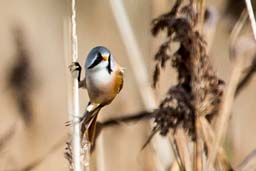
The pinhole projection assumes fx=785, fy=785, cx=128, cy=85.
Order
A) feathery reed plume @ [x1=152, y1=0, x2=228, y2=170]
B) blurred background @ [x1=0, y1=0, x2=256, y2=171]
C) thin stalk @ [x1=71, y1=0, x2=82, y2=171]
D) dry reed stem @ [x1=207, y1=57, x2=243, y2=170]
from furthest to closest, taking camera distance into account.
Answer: blurred background @ [x1=0, y1=0, x2=256, y2=171] → dry reed stem @ [x1=207, y1=57, x2=243, y2=170] → feathery reed plume @ [x1=152, y1=0, x2=228, y2=170] → thin stalk @ [x1=71, y1=0, x2=82, y2=171]

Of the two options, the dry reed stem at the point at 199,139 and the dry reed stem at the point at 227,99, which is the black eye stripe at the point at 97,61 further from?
the dry reed stem at the point at 227,99

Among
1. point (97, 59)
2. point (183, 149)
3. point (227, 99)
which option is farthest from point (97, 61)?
point (227, 99)

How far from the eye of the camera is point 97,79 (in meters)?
1.06

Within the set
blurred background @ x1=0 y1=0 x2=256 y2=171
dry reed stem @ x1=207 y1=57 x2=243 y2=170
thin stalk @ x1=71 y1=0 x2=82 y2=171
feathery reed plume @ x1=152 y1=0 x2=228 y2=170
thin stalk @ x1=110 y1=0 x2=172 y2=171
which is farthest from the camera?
blurred background @ x1=0 y1=0 x2=256 y2=171

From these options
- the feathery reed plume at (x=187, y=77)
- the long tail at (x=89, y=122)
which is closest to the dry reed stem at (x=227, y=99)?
the feathery reed plume at (x=187, y=77)

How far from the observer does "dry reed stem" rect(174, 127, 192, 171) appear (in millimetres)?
1257

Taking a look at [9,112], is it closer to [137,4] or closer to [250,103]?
[137,4]

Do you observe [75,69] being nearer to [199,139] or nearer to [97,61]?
[97,61]

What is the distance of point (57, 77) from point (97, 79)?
62 centimetres

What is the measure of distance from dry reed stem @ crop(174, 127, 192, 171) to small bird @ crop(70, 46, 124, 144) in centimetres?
19

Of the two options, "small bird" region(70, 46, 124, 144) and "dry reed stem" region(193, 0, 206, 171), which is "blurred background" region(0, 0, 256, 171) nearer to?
"dry reed stem" region(193, 0, 206, 171)

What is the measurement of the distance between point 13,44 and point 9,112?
0.47ft

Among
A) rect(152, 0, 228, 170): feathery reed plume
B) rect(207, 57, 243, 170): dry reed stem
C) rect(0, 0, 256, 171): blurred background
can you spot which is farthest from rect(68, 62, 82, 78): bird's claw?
rect(0, 0, 256, 171): blurred background

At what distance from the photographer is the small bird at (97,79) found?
1.05 meters
